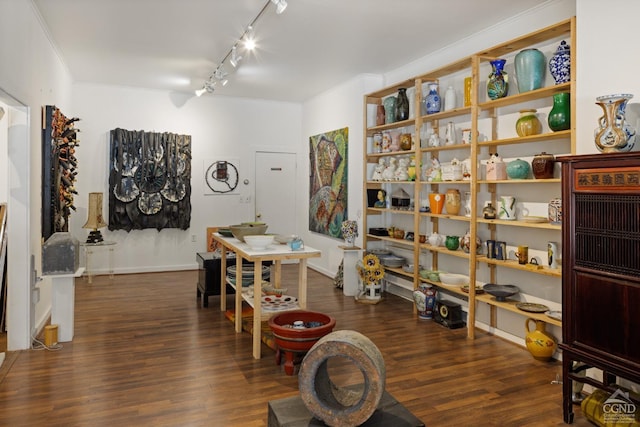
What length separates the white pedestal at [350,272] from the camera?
5.46 meters

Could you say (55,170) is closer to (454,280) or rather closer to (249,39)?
(249,39)

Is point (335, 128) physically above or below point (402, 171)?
above

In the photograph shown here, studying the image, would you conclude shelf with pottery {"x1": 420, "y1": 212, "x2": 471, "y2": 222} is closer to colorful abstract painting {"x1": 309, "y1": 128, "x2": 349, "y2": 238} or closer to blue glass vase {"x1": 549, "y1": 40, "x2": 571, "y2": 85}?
blue glass vase {"x1": 549, "y1": 40, "x2": 571, "y2": 85}

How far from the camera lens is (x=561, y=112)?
3252 mm

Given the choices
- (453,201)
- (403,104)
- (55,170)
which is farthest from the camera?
(403,104)

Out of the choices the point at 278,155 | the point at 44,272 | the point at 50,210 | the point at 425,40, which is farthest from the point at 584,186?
the point at 278,155

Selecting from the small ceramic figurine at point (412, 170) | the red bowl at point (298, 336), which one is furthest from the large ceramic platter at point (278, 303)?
the small ceramic figurine at point (412, 170)

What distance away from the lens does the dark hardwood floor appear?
2576 millimetres

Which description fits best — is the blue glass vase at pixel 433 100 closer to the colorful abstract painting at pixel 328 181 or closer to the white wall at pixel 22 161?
the colorful abstract painting at pixel 328 181

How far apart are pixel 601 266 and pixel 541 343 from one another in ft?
4.04

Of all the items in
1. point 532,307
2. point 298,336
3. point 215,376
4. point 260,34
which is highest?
point 260,34

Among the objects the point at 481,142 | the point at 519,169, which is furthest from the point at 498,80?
the point at 519,169

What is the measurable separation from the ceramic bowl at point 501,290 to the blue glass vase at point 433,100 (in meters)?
1.85

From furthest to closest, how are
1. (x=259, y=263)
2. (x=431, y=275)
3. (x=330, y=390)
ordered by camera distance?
(x=431, y=275) → (x=259, y=263) → (x=330, y=390)
